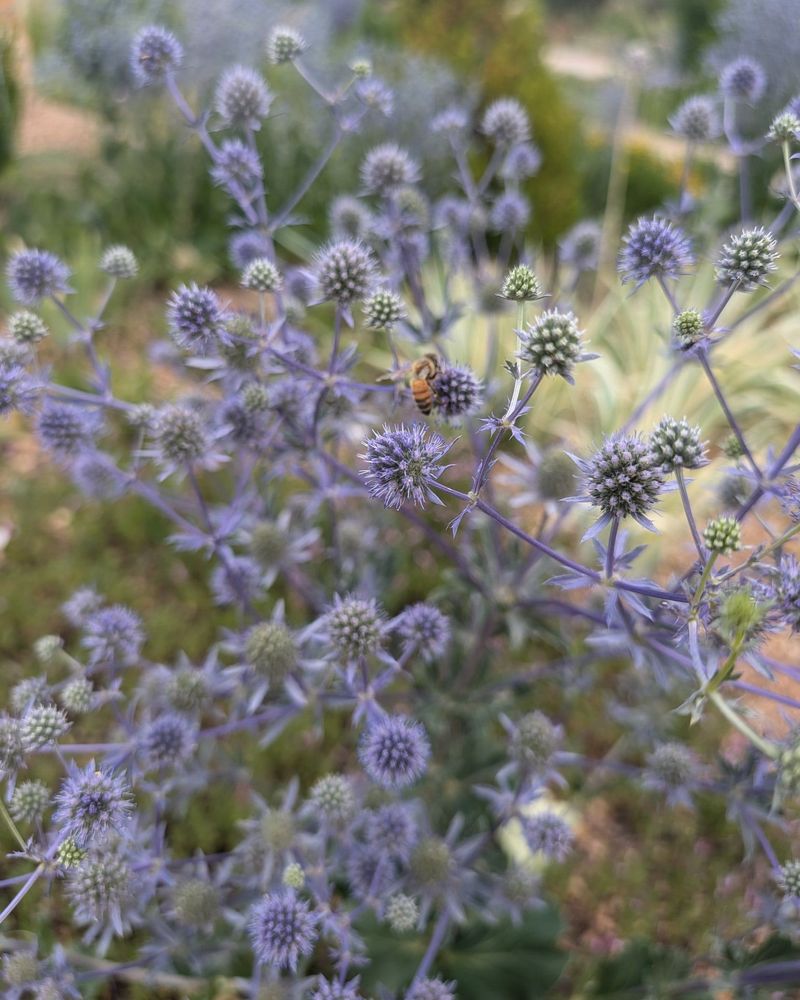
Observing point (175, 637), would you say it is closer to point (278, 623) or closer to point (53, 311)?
point (278, 623)

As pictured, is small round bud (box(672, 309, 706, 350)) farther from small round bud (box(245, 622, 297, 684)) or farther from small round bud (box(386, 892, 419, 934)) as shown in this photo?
small round bud (box(386, 892, 419, 934))

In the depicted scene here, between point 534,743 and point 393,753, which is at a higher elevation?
point 393,753

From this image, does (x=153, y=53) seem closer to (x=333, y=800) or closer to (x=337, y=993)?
(x=333, y=800)

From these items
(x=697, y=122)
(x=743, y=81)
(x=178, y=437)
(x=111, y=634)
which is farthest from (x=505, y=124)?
(x=111, y=634)

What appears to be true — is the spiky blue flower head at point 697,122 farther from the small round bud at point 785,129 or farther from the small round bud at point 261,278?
the small round bud at point 261,278

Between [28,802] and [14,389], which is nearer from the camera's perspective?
[28,802]

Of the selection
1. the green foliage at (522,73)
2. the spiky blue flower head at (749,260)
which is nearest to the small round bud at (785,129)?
the spiky blue flower head at (749,260)
